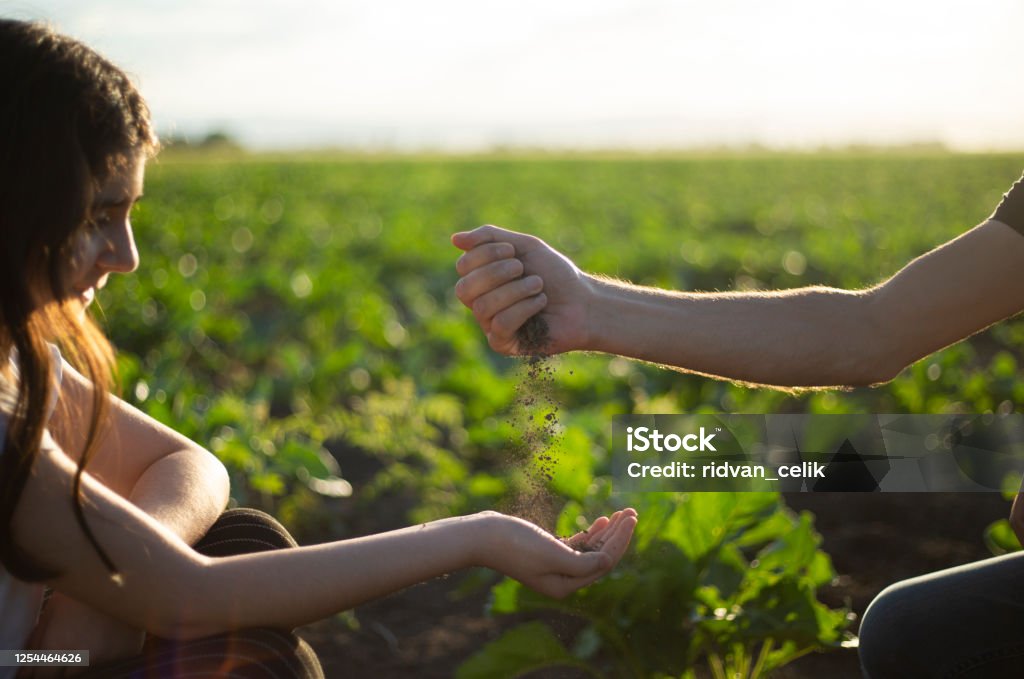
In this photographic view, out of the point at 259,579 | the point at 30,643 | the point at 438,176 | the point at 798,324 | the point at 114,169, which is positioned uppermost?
the point at 438,176

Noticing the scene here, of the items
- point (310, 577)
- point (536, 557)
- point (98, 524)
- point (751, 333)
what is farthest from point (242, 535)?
point (751, 333)

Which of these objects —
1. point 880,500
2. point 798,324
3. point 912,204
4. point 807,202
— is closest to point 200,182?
point 807,202

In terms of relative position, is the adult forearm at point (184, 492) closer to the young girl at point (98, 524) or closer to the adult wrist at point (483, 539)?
the young girl at point (98, 524)

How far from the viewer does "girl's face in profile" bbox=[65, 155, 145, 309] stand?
61.2 inches

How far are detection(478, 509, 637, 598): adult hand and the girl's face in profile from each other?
751 millimetres

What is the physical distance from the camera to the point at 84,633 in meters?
1.59

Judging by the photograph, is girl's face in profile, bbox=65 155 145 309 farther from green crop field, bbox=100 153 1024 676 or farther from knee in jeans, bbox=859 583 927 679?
knee in jeans, bbox=859 583 927 679

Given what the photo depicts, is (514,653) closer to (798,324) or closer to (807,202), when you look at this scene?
(798,324)

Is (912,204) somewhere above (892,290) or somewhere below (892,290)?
above

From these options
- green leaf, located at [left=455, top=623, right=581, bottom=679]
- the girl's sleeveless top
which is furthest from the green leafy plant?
the girl's sleeveless top

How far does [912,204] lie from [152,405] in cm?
1982

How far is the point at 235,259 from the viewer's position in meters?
10.5

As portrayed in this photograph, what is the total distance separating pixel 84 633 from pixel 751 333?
1.35m

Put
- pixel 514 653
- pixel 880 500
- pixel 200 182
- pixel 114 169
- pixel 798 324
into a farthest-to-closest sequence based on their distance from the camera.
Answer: pixel 200 182, pixel 880 500, pixel 514 653, pixel 798 324, pixel 114 169
